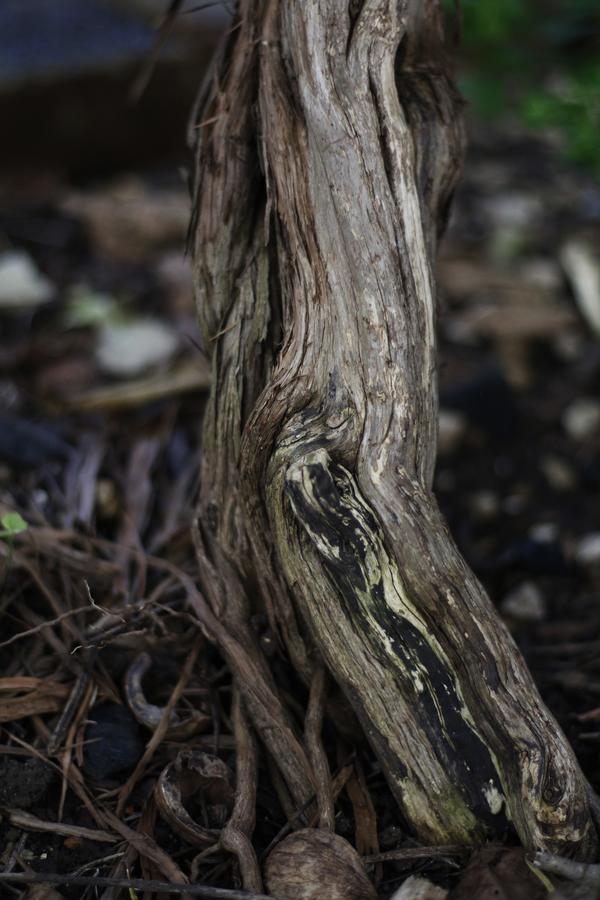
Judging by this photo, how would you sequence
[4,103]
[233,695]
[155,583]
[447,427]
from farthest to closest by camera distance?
[4,103] < [447,427] < [155,583] < [233,695]

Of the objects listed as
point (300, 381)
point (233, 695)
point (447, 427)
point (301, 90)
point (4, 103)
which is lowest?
point (233, 695)

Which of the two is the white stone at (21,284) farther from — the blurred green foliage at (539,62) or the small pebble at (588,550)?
the small pebble at (588,550)

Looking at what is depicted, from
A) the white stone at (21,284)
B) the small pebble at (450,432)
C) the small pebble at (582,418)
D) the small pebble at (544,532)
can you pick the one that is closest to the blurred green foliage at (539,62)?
the small pebble at (582,418)

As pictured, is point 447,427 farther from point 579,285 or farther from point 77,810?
point 77,810

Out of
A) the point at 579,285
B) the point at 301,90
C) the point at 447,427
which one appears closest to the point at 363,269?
the point at 301,90

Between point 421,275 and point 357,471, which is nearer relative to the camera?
point 357,471
